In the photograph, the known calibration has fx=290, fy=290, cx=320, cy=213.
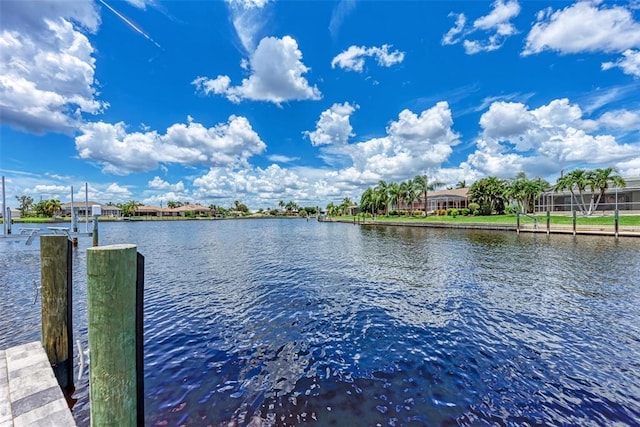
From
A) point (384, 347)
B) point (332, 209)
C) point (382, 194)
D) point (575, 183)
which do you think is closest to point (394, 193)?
point (382, 194)

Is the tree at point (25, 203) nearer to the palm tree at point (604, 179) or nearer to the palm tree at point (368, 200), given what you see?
the palm tree at point (368, 200)

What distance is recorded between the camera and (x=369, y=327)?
8.51m

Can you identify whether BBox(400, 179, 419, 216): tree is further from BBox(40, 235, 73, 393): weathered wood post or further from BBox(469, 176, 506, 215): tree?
BBox(40, 235, 73, 393): weathered wood post

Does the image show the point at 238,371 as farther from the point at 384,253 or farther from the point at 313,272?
the point at 384,253

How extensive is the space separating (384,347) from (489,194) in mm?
64310

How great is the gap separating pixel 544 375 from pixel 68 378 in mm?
9371

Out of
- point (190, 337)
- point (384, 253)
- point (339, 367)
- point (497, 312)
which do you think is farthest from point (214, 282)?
point (384, 253)

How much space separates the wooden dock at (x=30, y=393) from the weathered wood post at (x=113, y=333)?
102cm

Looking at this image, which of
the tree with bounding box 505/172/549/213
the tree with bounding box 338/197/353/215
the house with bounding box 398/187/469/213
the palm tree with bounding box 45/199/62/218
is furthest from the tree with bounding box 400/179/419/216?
the palm tree with bounding box 45/199/62/218

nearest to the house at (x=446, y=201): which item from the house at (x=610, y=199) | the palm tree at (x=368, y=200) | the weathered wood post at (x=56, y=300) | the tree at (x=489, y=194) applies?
the tree at (x=489, y=194)

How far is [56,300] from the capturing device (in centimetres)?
508

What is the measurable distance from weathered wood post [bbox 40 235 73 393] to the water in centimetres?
94

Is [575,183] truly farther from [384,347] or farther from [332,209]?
[332,209]

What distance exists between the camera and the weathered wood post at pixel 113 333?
113 inches
